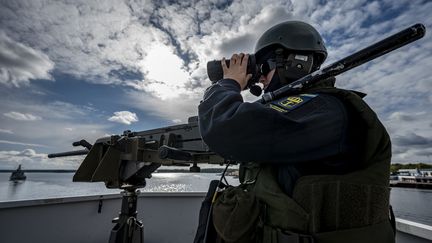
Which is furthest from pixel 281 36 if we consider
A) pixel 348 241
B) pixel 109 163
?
pixel 109 163

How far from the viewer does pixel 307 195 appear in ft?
2.88

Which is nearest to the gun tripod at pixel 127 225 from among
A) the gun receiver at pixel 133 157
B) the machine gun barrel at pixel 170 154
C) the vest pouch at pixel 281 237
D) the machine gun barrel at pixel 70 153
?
the gun receiver at pixel 133 157

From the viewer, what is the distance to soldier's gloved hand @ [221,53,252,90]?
1.26 metres

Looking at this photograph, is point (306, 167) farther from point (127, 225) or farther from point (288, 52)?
point (127, 225)

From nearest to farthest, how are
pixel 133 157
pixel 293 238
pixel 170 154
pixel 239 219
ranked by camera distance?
1. pixel 293 238
2. pixel 239 219
3. pixel 170 154
4. pixel 133 157

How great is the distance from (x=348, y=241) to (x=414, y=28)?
79 cm

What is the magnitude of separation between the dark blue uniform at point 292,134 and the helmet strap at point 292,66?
273 mm

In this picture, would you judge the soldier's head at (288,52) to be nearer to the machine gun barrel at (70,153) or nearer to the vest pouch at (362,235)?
the vest pouch at (362,235)

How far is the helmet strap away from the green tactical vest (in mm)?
291

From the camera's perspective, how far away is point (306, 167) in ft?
3.16

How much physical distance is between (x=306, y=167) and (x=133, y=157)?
2080mm

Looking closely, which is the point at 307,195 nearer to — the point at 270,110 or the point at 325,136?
the point at 325,136

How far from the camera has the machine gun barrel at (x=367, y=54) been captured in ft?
2.52

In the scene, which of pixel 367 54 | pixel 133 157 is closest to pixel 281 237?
pixel 367 54
